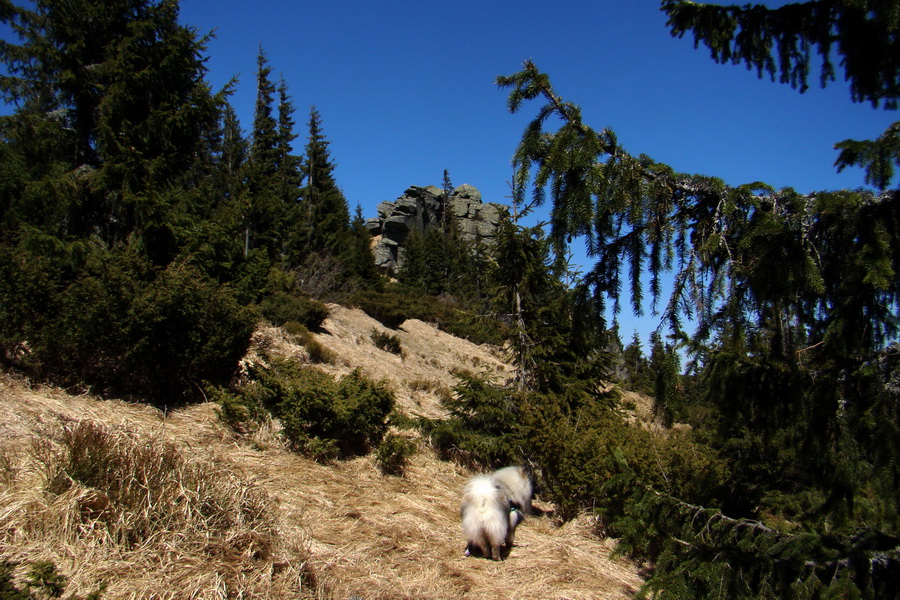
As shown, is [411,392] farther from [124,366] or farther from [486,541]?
[486,541]

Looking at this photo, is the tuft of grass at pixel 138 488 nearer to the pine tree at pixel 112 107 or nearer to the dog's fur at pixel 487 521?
the dog's fur at pixel 487 521

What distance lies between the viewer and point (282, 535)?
13.6ft

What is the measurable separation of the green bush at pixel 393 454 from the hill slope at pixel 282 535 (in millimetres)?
154

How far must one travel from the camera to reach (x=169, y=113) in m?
9.90

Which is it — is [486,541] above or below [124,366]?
below

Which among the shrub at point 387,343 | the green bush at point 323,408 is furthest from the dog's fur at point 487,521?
the shrub at point 387,343

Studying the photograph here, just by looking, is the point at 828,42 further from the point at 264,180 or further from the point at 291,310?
the point at 264,180

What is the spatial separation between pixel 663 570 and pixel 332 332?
46.0 ft

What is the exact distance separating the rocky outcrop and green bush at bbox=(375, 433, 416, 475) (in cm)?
5586

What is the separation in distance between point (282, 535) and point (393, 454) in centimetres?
303

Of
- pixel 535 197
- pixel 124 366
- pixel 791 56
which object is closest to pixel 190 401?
pixel 124 366

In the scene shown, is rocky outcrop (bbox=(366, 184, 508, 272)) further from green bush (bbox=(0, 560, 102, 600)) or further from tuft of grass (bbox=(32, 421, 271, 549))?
green bush (bbox=(0, 560, 102, 600))

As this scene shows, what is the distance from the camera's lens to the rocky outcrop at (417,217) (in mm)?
66875

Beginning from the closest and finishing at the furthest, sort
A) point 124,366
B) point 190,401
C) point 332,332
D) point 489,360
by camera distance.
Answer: point 124,366 → point 190,401 → point 332,332 → point 489,360
